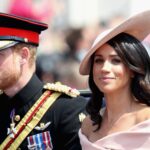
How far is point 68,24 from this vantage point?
859cm

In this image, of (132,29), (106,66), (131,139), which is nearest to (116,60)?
(106,66)

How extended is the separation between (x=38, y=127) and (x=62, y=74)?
3.22 meters

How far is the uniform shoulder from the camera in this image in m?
3.39

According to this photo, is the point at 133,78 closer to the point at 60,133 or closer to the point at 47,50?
the point at 60,133

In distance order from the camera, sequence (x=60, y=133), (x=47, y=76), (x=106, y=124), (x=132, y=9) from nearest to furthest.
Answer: (x=106, y=124) < (x=60, y=133) < (x=47, y=76) < (x=132, y=9)

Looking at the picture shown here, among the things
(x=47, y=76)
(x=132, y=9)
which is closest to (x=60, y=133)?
(x=47, y=76)

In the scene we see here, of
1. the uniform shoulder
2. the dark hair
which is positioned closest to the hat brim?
the uniform shoulder

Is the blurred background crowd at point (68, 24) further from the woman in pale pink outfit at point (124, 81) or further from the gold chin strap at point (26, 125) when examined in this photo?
the woman in pale pink outfit at point (124, 81)

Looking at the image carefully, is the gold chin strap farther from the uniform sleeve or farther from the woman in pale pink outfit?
the woman in pale pink outfit

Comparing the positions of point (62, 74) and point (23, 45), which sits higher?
point (23, 45)

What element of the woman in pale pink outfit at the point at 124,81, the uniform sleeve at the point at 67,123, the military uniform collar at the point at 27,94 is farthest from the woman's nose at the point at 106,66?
the military uniform collar at the point at 27,94

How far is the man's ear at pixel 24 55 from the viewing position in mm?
3723

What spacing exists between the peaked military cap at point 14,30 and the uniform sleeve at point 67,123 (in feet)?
1.35

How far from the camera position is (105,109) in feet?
11.0
